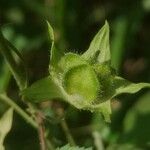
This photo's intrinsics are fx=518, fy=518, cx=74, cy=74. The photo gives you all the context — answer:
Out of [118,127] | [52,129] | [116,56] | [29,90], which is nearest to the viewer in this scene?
[29,90]

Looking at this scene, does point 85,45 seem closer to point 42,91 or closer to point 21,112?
point 21,112

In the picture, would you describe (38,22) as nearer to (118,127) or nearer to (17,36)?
(17,36)

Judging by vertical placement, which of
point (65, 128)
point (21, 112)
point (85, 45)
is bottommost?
point (85, 45)

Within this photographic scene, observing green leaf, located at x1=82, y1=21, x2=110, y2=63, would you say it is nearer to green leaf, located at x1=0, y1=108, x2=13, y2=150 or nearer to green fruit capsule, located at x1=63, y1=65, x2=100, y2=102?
green fruit capsule, located at x1=63, y1=65, x2=100, y2=102

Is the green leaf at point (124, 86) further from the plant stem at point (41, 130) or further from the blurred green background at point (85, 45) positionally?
the blurred green background at point (85, 45)

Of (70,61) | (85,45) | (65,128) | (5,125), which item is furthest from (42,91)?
(85,45)

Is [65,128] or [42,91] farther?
[65,128]

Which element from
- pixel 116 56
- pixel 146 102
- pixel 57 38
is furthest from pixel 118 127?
pixel 57 38

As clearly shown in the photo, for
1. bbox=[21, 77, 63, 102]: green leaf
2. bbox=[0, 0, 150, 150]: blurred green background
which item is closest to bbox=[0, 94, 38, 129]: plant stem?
bbox=[21, 77, 63, 102]: green leaf
